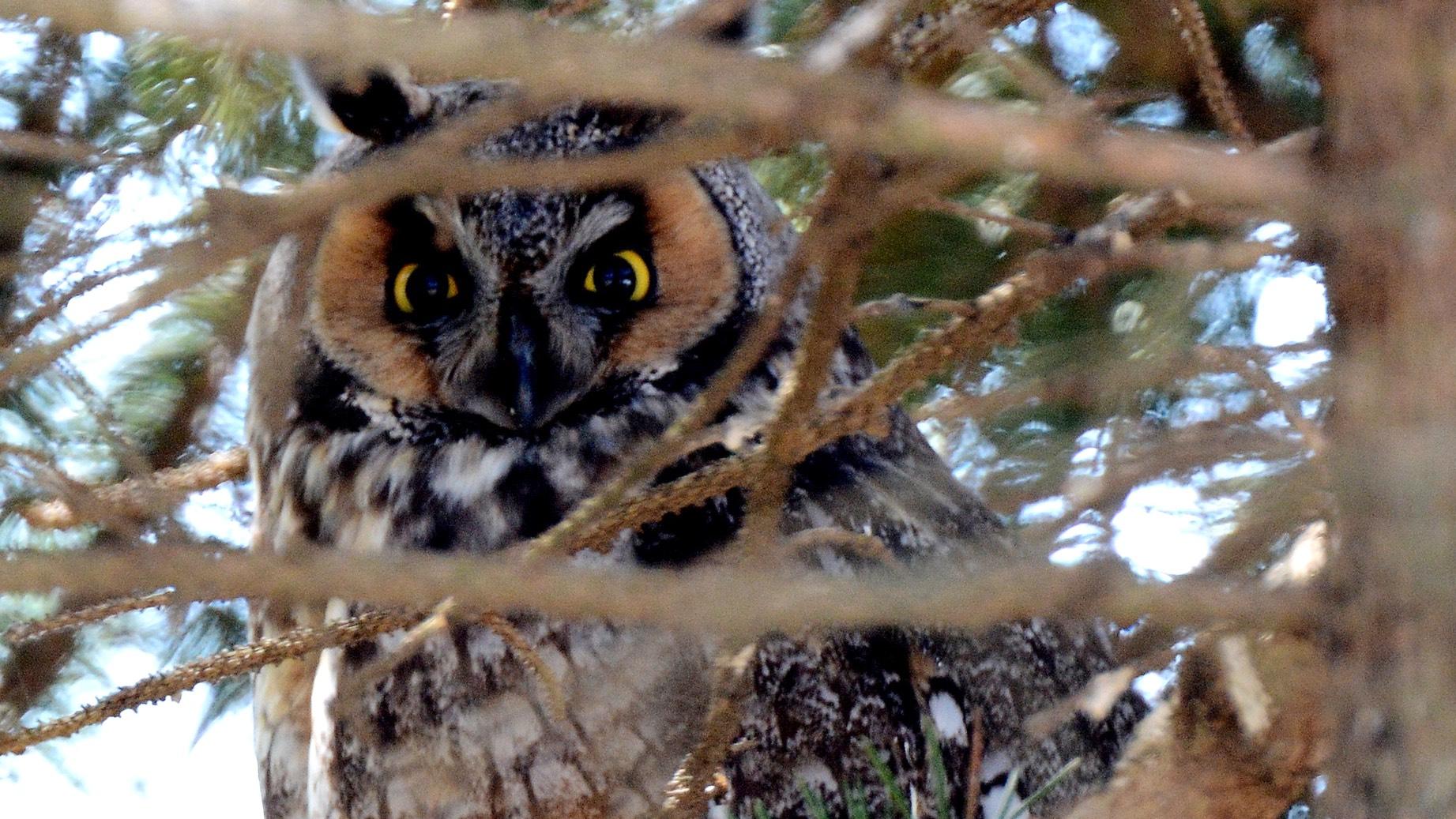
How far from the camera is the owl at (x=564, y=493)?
1.87 m

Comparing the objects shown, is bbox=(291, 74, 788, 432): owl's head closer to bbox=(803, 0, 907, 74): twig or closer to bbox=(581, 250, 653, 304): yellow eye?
bbox=(581, 250, 653, 304): yellow eye

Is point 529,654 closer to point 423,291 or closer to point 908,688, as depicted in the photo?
point 908,688

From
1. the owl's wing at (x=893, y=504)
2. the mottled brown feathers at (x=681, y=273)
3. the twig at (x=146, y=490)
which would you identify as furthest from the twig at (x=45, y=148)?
the owl's wing at (x=893, y=504)

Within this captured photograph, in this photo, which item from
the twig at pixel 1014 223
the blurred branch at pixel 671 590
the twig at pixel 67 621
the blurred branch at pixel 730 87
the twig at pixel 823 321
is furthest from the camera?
the twig at pixel 67 621

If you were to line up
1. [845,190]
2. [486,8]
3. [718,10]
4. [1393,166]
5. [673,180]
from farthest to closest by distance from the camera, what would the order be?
1. [486,8]
2. [673,180]
3. [718,10]
4. [845,190]
5. [1393,166]

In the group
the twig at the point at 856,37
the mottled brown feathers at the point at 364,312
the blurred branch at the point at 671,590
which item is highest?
the twig at the point at 856,37

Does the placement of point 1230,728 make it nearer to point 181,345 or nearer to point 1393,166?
point 1393,166

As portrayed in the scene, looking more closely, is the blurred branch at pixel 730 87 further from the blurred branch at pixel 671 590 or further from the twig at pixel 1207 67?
the twig at pixel 1207 67

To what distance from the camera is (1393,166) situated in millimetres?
875

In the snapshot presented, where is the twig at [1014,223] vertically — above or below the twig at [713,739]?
above

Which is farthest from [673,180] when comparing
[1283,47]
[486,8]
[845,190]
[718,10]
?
[845,190]

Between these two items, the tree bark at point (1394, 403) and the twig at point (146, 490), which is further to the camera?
the twig at point (146, 490)

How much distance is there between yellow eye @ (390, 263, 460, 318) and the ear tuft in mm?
220

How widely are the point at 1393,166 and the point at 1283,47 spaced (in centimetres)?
159
